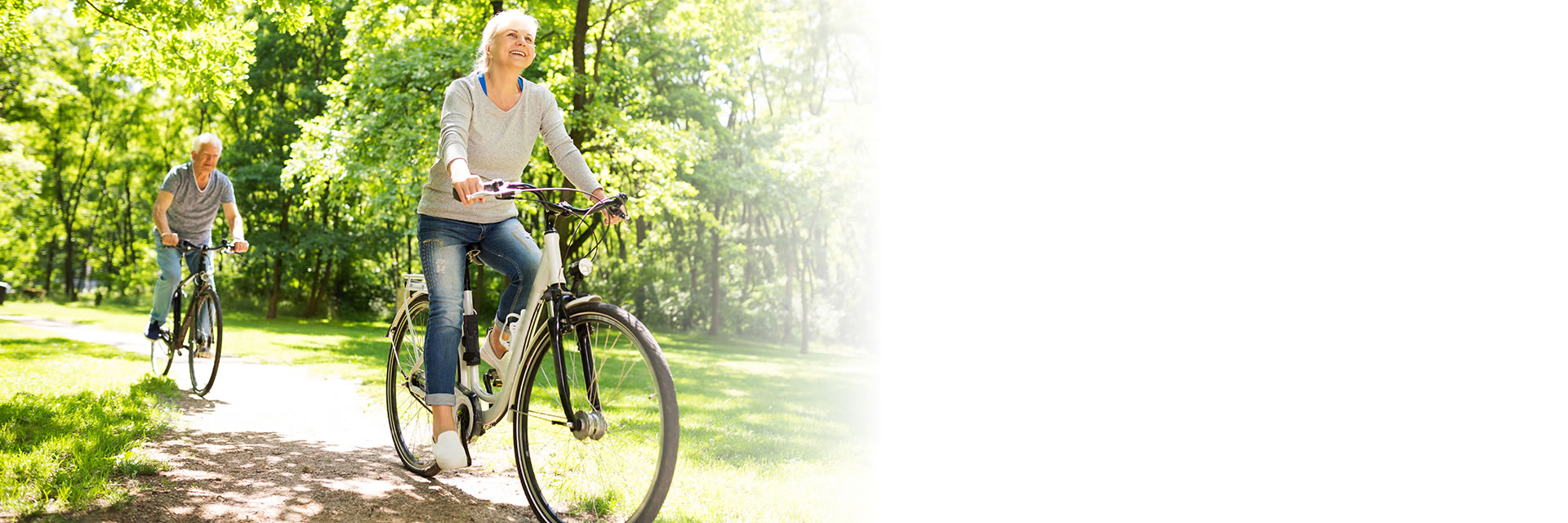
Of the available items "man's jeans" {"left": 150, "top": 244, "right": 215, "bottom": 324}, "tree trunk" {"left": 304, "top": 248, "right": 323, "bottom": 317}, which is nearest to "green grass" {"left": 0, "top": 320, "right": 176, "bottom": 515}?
"man's jeans" {"left": 150, "top": 244, "right": 215, "bottom": 324}

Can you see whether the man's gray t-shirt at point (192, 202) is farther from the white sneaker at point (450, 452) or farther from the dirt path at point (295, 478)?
the white sneaker at point (450, 452)

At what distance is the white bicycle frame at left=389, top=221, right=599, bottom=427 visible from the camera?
306 cm

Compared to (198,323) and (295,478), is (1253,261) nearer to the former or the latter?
(295,478)

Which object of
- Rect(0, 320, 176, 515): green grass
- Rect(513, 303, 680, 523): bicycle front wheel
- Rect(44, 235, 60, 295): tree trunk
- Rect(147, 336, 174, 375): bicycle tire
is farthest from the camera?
Rect(44, 235, 60, 295): tree trunk

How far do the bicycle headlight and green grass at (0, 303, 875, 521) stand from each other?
996 millimetres

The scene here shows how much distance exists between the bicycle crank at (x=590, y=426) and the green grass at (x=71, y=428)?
5.16 feet

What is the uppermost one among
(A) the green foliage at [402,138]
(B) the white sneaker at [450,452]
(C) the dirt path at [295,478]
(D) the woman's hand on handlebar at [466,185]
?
(A) the green foliage at [402,138]

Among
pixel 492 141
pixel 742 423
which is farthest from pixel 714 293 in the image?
pixel 492 141

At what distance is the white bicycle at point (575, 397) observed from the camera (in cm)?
279

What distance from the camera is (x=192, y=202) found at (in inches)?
241

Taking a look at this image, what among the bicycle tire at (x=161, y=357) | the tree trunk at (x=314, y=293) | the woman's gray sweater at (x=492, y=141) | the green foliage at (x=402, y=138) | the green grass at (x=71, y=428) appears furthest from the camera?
the tree trunk at (x=314, y=293)

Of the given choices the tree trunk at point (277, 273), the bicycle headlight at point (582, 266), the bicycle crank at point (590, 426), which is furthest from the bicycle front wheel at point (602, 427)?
the tree trunk at point (277, 273)

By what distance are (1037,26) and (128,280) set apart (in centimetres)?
3115

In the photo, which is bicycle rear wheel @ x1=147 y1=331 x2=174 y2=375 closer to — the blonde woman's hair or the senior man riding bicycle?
the senior man riding bicycle
